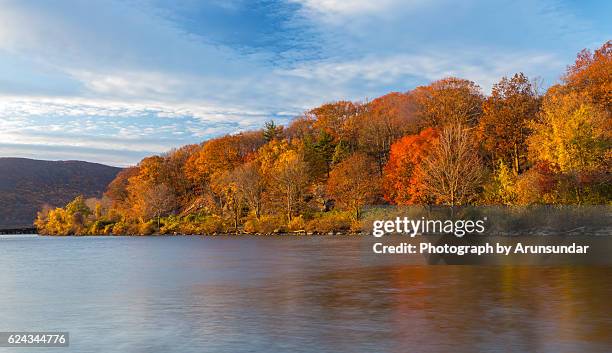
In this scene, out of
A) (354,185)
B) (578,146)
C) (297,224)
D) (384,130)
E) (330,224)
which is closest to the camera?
(578,146)

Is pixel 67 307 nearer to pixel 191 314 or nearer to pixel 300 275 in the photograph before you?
pixel 191 314

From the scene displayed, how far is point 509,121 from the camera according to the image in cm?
9112

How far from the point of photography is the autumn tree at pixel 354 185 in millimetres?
93188

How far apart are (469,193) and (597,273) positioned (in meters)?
45.7

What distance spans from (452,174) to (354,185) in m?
24.5

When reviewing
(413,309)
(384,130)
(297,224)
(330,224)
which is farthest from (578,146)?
(413,309)

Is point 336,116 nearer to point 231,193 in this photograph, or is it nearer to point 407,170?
point 231,193

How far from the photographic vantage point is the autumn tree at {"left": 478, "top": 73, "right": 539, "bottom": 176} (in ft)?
298

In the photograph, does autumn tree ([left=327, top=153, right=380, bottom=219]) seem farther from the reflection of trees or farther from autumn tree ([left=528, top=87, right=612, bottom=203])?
the reflection of trees

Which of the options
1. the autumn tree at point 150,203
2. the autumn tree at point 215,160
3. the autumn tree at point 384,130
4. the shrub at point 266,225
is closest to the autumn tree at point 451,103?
the autumn tree at point 384,130

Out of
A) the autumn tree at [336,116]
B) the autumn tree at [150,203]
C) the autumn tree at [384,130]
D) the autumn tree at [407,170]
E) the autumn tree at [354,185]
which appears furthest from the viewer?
the autumn tree at [336,116]

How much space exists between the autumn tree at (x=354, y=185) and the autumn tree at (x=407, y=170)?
3.31m

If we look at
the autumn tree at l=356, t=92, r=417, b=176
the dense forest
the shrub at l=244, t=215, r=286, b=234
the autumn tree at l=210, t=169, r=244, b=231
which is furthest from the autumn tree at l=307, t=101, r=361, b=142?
the shrub at l=244, t=215, r=286, b=234

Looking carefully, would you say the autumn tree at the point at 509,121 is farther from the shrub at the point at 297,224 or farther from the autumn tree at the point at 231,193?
the autumn tree at the point at 231,193
